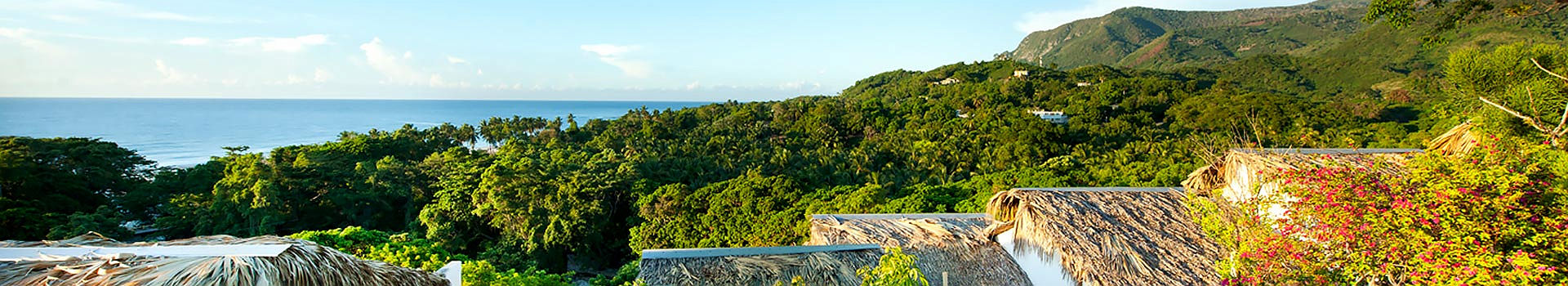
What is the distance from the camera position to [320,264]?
102 inches

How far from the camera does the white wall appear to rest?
4.92 m

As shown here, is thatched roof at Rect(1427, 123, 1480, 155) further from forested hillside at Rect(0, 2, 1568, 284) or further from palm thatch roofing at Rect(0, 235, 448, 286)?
palm thatch roofing at Rect(0, 235, 448, 286)

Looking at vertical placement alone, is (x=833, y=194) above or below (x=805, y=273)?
below

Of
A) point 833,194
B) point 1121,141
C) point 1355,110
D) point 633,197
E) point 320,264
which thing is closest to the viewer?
point 320,264

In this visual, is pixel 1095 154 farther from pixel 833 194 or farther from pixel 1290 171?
pixel 1290 171

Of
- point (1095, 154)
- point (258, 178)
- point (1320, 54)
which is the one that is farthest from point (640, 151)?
point (1320, 54)

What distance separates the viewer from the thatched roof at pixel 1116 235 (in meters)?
4.64

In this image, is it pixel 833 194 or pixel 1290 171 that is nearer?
pixel 1290 171

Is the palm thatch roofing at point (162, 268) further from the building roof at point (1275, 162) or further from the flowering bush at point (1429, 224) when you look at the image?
the building roof at point (1275, 162)

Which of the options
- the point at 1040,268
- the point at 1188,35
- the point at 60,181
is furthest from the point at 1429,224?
the point at 1188,35

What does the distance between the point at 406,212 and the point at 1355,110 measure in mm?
51540

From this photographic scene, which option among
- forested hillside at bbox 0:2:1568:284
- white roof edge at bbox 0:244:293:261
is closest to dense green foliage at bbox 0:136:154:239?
forested hillside at bbox 0:2:1568:284

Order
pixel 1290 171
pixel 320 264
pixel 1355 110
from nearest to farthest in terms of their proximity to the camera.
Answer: pixel 320 264 < pixel 1290 171 < pixel 1355 110

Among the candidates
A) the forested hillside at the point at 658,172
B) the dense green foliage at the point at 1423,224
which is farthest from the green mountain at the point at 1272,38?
the forested hillside at the point at 658,172
